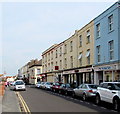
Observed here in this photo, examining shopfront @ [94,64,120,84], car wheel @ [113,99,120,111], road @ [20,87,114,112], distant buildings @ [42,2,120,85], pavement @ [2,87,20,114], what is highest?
distant buildings @ [42,2,120,85]

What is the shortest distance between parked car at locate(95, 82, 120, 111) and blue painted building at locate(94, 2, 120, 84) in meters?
7.08

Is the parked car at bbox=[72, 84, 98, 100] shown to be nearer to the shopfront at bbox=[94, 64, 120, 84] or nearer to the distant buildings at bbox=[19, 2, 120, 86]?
the shopfront at bbox=[94, 64, 120, 84]

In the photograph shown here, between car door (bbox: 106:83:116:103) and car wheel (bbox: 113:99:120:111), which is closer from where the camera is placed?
car wheel (bbox: 113:99:120:111)

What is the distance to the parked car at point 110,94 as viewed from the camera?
13.8 metres

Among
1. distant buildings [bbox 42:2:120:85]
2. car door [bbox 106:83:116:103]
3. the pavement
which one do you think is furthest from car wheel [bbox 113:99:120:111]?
distant buildings [bbox 42:2:120:85]

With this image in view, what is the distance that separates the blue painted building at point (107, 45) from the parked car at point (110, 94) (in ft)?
23.2

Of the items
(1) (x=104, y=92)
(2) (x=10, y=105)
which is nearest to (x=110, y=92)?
(1) (x=104, y=92)

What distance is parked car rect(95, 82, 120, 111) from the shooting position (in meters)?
13.8

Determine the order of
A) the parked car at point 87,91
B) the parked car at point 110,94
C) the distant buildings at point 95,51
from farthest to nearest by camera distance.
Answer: the distant buildings at point 95,51 < the parked car at point 87,91 < the parked car at point 110,94

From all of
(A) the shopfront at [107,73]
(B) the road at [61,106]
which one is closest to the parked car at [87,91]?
(B) the road at [61,106]

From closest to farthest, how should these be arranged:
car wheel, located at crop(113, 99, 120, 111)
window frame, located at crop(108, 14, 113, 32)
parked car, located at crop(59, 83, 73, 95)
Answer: car wheel, located at crop(113, 99, 120, 111) → window frame, located at crop(108, 14, 113, 32) → parked car, located at crop(59, 83, 73, 95)

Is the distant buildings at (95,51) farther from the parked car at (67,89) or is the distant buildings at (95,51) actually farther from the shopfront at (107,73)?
the parked car at (67,89)

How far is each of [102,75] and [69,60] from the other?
12.9 meters

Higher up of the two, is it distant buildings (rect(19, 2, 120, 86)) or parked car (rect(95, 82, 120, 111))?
distant buildings (rect(19, 2, 120, 86))
